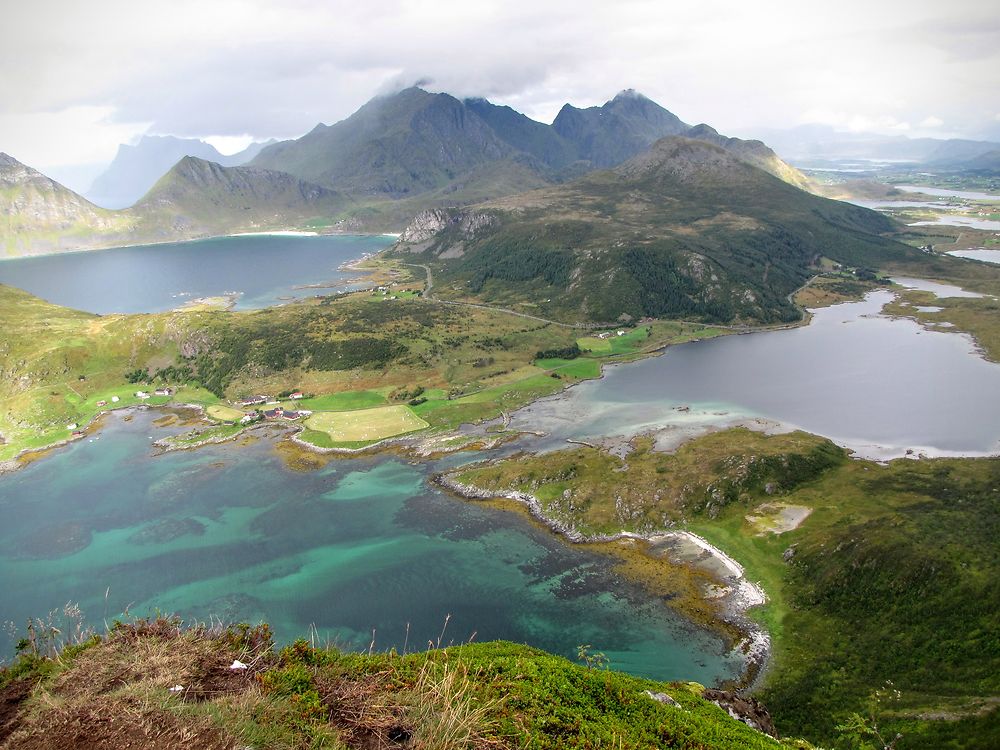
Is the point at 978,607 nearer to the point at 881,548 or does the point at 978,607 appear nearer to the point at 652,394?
the point at 881,548

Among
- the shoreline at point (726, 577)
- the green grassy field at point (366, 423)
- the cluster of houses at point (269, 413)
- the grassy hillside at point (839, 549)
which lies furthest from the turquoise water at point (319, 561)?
the cluster of houses at point (269, 413)

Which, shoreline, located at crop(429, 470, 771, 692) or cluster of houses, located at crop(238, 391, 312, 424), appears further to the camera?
cluster of houses, located at crop(238, 391, 312, 424)

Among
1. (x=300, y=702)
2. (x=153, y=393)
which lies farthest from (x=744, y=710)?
(x=153, y=393)

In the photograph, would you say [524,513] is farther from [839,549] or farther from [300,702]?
[300,702]

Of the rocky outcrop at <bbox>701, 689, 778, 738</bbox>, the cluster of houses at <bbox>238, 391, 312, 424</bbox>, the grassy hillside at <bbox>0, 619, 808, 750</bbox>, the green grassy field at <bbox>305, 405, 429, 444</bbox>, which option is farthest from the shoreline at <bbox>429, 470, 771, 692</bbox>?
the cluster of houses at <bbox>238, 391, 312, 424</bbox>

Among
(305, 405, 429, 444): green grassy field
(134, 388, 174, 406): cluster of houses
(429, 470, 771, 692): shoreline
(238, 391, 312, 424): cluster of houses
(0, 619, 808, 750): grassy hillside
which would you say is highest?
(0, 619, 808, 750): grassy hillside

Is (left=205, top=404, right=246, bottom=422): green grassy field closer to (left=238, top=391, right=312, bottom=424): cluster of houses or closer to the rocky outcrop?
(left=238, top=391, right=312, bottom=424): cluster of houses

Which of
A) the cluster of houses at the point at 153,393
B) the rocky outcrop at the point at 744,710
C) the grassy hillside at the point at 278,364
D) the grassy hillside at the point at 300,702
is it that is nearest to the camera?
the grassy hillside at the point at 300,702

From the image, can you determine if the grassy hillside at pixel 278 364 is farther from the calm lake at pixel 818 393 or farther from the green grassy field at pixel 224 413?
the calm lake at pixel 818 393
